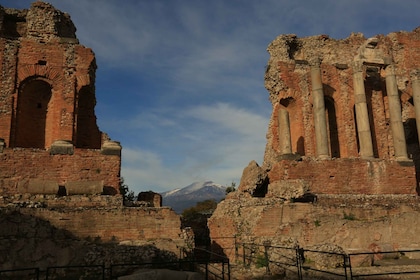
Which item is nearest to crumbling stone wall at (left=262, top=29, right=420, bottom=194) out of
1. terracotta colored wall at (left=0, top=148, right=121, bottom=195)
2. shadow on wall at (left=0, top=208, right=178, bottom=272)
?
terracotta colored wall at (left=0, top=148, right=121, bottom=195)

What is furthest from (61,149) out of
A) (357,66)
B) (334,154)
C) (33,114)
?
(357,66)

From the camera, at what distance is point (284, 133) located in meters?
20.1

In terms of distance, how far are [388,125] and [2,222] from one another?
70.5 ft

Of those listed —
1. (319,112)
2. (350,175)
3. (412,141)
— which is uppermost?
(319,112)

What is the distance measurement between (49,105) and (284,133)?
1186cm

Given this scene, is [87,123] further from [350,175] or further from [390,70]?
[390,70]

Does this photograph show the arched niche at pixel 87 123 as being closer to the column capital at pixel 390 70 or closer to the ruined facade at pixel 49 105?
the ruined facade at pixel 49 105

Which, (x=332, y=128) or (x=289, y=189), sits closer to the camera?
(x=289, y=189)

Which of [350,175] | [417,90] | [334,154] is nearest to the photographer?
[350,175]

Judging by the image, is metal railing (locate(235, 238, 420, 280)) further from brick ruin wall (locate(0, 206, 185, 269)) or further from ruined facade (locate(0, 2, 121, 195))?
ruined facade (locate(0, 2, 121, 195))

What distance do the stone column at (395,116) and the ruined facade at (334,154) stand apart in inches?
2.0

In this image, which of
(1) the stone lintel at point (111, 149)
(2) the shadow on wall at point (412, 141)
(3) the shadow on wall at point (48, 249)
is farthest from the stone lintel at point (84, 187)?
(2) the shadow on wall at point (412, 141)

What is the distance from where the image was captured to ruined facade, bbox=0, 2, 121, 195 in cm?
1491

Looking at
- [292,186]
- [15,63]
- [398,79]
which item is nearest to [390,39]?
[398,79]
